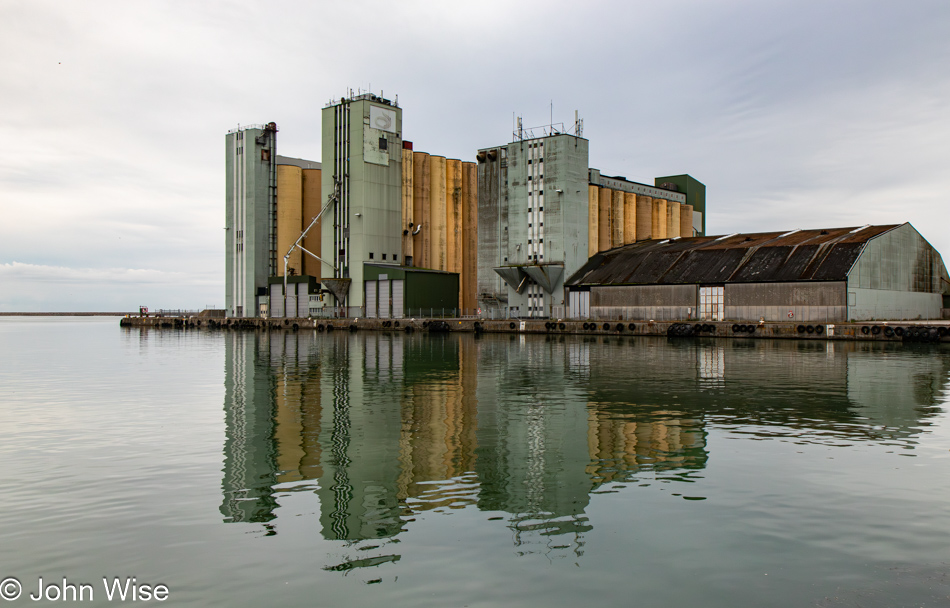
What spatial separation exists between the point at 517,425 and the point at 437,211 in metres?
84.7

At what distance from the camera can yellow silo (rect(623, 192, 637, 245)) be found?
328 ft

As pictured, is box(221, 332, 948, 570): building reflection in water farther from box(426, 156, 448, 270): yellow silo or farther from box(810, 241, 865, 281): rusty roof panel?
box(426, 156, 448, 270): yellow silo

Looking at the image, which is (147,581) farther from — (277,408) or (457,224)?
(457,224)

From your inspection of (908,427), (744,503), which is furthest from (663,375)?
(744,503)

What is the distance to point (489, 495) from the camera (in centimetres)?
1246

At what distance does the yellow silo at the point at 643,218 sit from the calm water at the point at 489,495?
79.3 m

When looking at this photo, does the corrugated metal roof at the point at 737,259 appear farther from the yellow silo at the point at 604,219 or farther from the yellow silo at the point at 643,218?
the yellow silo at the point at 643,218

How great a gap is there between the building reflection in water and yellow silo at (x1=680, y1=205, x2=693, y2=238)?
78661 millimetres

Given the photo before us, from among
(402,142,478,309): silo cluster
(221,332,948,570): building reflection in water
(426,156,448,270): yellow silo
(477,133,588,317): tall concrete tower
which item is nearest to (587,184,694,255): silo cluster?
(477,133,588,317): tall concrete tower

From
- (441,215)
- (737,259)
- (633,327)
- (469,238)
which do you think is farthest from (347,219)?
(737,259)

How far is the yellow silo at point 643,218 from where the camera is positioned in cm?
10438

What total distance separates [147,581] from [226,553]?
110 centimetres

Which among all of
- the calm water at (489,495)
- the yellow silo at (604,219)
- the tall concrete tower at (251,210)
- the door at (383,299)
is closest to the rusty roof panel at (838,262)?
the yellow silo at (604,219)

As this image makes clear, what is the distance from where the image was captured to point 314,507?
1177cm
